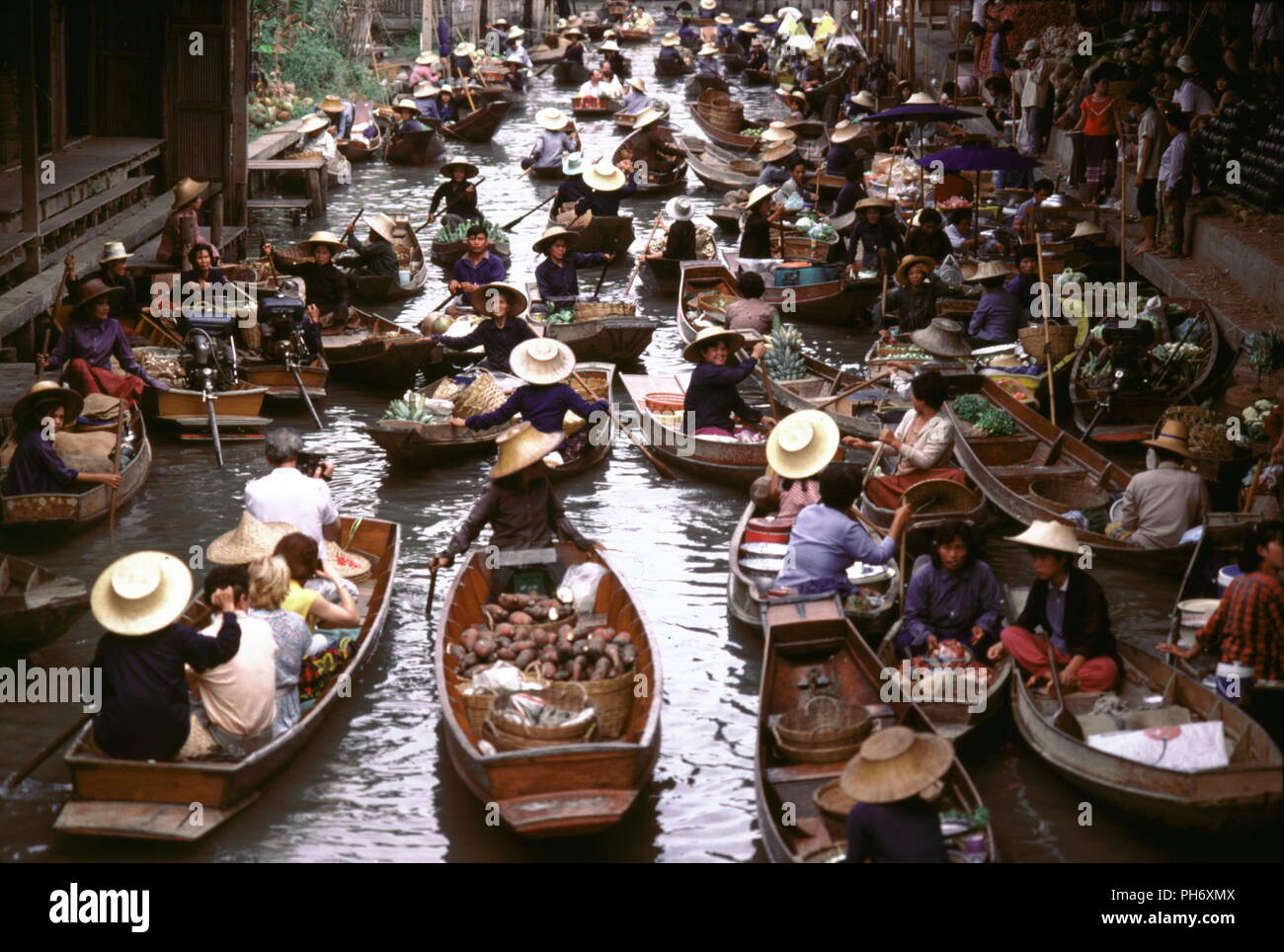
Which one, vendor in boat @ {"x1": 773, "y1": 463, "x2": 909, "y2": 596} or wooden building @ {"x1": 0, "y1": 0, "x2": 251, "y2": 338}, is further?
wooden building @ {"x1": 0, "y1": 0, "x2": 251, "y2": 338}

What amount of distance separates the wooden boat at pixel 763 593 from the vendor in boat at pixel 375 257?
27.3 ft

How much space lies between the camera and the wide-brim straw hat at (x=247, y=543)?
27.6 feet

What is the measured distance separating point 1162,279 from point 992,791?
893 cm

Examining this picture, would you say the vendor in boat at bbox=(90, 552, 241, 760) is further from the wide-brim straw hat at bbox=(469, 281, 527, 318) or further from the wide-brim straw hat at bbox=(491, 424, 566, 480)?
the wide-brim straw hat at bbox=(469, 281, 527, 318)

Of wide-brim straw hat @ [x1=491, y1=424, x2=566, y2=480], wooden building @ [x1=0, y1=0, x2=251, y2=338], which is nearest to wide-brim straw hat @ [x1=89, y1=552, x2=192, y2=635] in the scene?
wide-brim straw hat @ [x1=491, y1=424, x2=566, y2=480]

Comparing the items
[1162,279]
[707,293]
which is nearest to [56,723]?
[707,293]

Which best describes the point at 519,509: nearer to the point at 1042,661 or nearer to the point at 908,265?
the point at 1042,661

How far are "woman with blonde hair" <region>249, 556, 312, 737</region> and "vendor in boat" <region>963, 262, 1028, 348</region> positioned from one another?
27.4 feet

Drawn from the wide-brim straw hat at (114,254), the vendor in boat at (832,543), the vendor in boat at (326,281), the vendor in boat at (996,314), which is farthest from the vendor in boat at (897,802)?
the vendor in boat at (326,281)

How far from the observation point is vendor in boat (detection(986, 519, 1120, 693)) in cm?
793

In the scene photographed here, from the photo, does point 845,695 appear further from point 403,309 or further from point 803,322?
point 403,309

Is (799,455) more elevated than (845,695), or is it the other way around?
(799,455)

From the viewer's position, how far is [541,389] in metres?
11.0

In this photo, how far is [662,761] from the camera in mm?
8258
